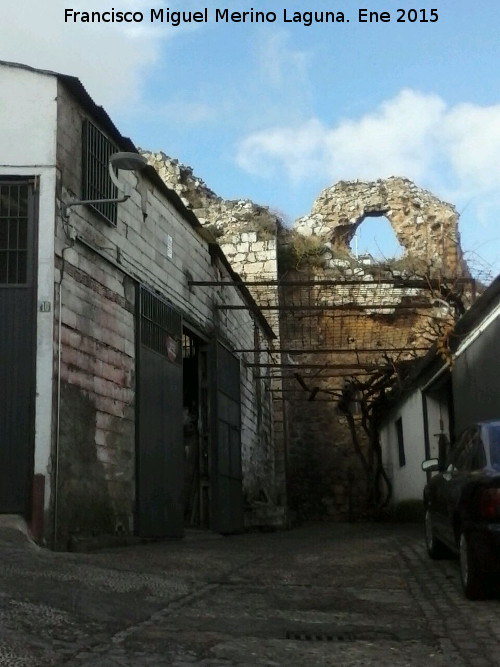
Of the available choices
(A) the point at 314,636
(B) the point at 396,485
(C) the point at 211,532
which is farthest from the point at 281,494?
(A) the point at 314,636

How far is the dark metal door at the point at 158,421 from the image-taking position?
10.9 m

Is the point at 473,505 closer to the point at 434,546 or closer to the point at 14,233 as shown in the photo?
the point at 434,546

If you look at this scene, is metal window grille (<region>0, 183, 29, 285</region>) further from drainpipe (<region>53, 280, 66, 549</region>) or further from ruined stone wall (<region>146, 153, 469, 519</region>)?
ruined stone wall (<region>146, 153, 469, 519</region>)

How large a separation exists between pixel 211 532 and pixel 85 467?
16.7ft

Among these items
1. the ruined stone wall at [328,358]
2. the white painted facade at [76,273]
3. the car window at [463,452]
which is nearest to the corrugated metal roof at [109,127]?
the white painted facade at [76,273]

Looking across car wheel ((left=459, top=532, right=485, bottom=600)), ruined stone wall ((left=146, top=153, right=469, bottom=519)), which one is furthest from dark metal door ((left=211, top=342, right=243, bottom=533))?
car wheel ((left=459, top=532, right=485, bottom=600))

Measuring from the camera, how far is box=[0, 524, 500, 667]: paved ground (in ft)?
15.0

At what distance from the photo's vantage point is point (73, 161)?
378 inches

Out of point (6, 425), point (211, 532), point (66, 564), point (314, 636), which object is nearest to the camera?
point (314, 636)

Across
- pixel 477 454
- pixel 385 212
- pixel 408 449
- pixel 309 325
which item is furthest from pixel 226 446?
pixel 385 212

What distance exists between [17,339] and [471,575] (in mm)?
5118

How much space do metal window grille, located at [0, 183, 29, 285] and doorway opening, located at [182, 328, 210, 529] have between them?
513cm

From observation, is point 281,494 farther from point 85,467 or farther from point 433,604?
point 433,604

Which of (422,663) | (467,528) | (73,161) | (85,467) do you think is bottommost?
(422,663)
